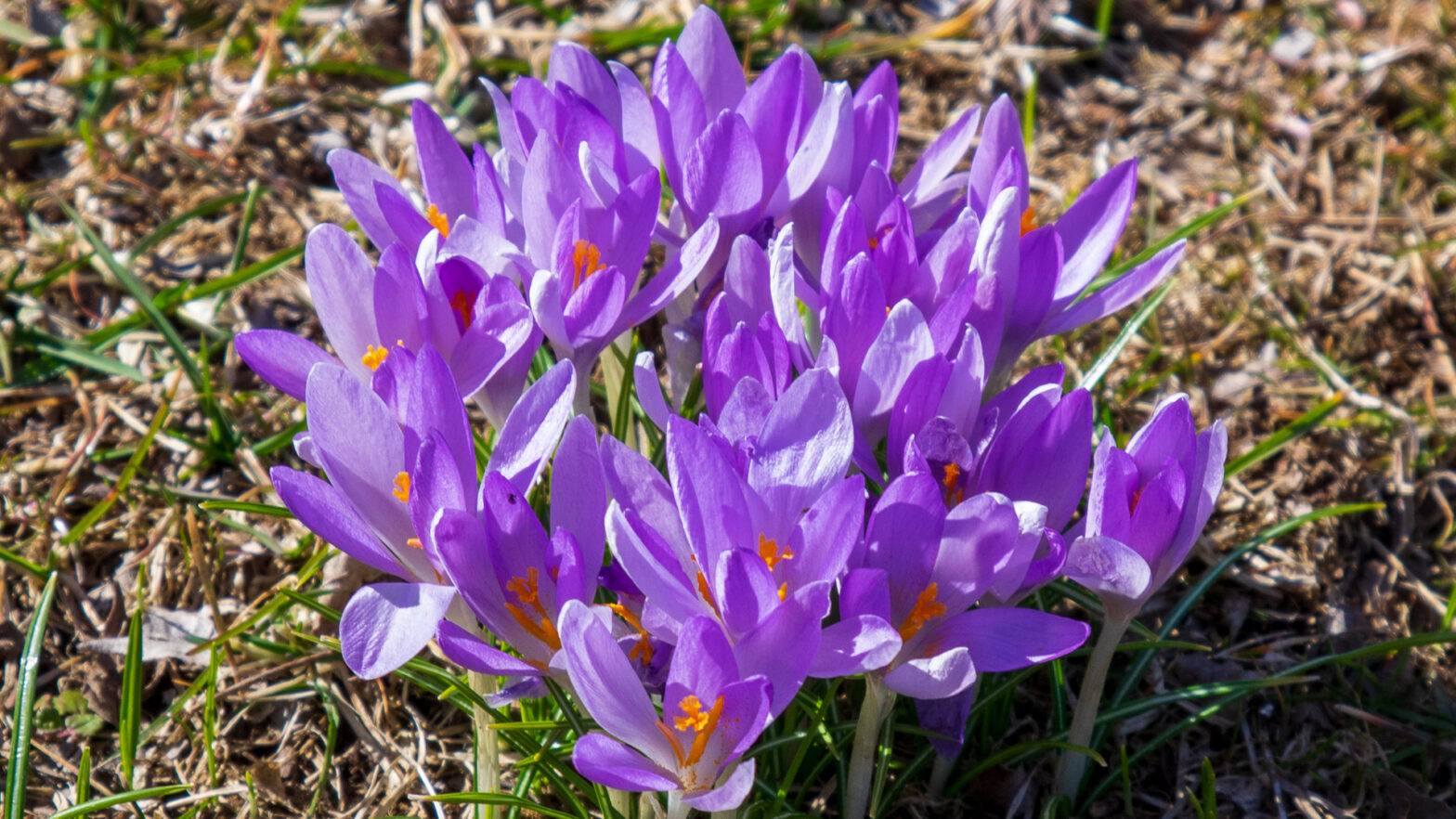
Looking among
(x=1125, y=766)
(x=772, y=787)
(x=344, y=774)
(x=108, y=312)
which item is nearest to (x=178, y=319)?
(x=108, y=312)

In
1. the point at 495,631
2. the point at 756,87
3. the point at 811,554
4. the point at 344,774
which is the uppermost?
the point at 756,87

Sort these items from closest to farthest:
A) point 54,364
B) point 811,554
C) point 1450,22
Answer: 1. point 811,554
2. point 54,364
3. point 1450,22

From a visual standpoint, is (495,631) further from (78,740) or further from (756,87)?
(78,740)

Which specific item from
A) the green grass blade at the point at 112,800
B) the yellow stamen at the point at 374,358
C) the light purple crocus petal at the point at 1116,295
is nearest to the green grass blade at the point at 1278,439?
the light purple crocus petal at the point at 1116,295

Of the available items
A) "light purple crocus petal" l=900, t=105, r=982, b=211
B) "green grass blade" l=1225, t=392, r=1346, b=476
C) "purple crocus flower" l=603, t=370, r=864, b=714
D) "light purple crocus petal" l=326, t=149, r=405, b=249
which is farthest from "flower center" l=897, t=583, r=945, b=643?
"green grass blade" l=1225, t=392, r=1346, b=476

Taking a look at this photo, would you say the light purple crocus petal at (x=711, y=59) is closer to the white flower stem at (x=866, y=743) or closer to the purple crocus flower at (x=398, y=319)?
the purple crocus flower at (x=398, y=319)
